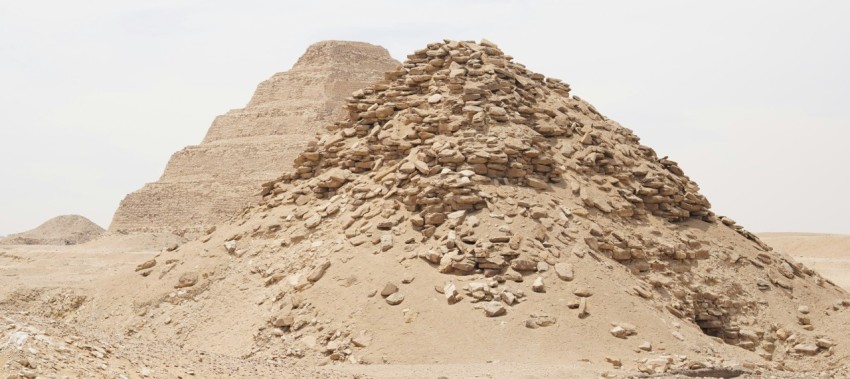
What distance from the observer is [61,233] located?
5650cm

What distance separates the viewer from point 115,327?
13.5 metres

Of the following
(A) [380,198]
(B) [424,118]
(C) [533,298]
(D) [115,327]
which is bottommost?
(D) [115,327]

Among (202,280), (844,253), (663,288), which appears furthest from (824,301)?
(844,253)

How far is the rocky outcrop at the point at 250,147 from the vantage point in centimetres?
4309

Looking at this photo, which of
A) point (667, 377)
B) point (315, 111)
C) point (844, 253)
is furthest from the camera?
point (315, 111)

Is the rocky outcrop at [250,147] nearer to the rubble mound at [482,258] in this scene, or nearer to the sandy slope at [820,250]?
the sandy slope at [820,250]

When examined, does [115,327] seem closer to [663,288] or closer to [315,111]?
[663,288]

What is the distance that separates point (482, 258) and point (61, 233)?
163 ft

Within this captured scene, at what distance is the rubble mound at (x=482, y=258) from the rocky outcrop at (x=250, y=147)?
89.6ft

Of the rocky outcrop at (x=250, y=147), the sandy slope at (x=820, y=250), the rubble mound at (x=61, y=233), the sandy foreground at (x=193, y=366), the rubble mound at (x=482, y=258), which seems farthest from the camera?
the rubble mound at (x=61, y=233)

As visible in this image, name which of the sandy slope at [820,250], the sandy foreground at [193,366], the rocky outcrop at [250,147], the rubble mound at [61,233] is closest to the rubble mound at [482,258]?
the sandy foreground at [193,366]

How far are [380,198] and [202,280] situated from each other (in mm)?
2639

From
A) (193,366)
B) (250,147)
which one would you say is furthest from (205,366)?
(250,147)

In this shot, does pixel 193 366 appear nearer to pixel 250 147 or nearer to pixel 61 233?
pixel 250 147
